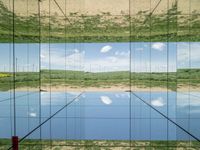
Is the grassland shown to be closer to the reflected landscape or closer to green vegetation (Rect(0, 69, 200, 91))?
the reflected landscape

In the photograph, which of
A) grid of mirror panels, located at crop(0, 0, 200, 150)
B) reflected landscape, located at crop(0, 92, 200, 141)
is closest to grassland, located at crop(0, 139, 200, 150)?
grid of mirror panels, located at crop(0, 0, 200, 150)

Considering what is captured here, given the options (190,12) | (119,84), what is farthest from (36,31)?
(119,84)

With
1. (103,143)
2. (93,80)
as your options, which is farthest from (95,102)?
(93,80)

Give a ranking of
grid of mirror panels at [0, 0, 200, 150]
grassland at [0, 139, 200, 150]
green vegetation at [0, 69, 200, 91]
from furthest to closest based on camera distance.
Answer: green vegetation at [0, 69, 200, 91] < grid of mirror panels at [0, 0, 200, 150] < grassland at [0, 139, 200, 150]

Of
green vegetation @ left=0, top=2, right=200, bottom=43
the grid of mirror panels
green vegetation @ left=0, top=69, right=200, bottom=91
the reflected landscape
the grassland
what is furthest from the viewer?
green vegetation @ left=0, top=69, right=200, bottom=91

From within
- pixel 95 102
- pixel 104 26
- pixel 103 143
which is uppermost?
pixel 104 26

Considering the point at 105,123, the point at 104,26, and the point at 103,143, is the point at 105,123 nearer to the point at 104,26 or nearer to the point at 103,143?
the point at 103,143
